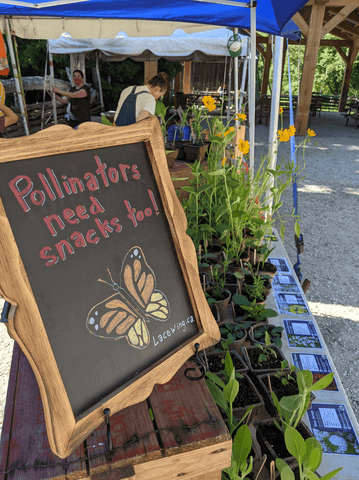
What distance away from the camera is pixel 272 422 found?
974 millimetres

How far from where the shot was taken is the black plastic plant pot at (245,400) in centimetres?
97

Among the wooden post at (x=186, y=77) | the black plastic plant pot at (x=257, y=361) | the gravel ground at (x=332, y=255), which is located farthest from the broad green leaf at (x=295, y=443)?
the wooden post at (x=186, y=77)

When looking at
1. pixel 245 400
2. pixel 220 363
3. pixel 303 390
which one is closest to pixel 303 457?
pixel 303 390

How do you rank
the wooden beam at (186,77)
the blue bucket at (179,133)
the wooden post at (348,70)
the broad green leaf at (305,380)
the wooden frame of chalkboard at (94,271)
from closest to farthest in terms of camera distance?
the wooden frame of chalkboard at (94,271)
the broad green leaf at (305,380)
the blue bucket at (179,133)
the wooden beam at (186,77)
the wooden post at (348,70)

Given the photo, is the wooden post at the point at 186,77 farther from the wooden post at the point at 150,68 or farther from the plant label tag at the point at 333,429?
the plant label tag at the point at 333,429

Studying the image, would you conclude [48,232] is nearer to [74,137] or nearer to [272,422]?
[74,137]

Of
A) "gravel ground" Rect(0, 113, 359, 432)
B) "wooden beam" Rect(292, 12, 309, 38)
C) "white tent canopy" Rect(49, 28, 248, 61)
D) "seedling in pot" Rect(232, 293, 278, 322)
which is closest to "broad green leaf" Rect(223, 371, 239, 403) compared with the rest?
"seedling in pot" Rect(232, 293, 278, 322)

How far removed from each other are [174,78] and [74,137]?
10.8 meters

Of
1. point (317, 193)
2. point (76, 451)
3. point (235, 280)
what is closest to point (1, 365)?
point (235, 280)

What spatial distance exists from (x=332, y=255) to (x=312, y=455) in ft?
8.27

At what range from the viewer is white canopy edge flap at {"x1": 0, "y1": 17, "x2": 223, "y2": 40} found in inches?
136

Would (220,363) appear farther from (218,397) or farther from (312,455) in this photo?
(312,455)

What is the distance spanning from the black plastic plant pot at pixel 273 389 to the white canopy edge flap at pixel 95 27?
3410mm

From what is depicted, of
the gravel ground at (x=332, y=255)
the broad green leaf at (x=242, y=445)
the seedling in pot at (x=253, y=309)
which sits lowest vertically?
the gravel ground at (x=332, y=255)
